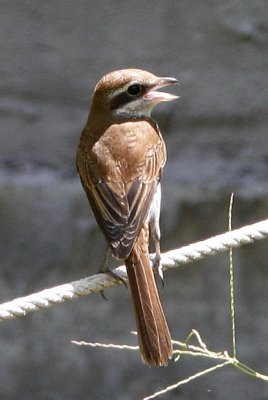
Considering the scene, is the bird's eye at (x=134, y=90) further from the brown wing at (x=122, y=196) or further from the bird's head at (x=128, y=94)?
the brown wing at (x=122, y=196)

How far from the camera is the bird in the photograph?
17.9 ft

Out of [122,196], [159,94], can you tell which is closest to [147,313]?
[122,196]

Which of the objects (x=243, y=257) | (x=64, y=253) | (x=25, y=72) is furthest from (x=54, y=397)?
(x=25, y=72)

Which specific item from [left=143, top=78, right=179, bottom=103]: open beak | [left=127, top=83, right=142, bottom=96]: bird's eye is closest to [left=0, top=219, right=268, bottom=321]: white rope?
[left=143, top=78, right=179, bottom=103]: open beak

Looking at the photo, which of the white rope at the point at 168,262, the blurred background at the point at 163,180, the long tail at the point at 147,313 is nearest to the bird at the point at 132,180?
the long tail at the point at 147,313

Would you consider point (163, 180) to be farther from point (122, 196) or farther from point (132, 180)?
point (122, 196)

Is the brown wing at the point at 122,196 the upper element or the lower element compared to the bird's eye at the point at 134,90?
lower

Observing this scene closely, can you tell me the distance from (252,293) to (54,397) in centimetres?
120

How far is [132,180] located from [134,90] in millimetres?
582

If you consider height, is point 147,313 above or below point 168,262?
below

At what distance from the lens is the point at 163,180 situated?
23.1 feet

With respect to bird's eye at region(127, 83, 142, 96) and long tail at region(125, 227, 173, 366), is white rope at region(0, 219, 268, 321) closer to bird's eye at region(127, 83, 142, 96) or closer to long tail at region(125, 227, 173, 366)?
long tail at region(125, 227, 173, 366)

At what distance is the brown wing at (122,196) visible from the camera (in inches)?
218

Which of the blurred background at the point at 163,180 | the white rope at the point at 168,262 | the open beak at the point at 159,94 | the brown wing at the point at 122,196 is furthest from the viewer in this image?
the blurred background at the point at 163,180
